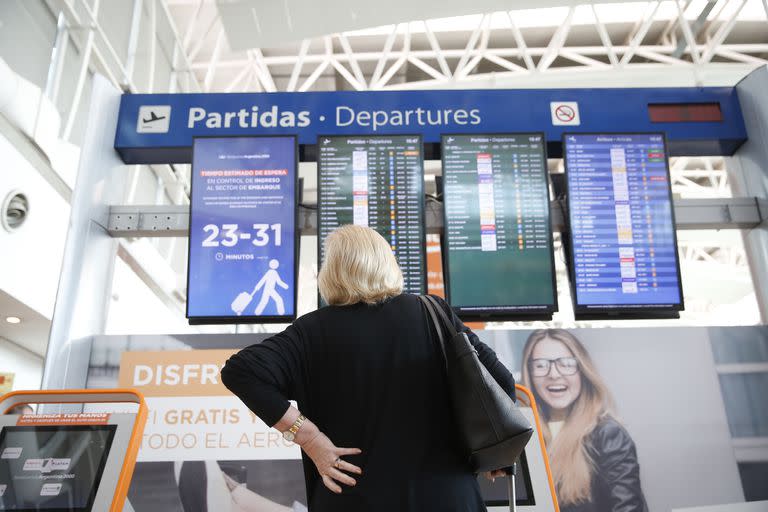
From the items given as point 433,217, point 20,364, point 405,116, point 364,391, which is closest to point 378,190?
point 433,217

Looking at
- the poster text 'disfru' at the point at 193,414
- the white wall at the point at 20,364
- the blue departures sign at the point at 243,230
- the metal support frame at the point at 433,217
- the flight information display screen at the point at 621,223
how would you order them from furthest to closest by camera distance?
the white wall at the point at 20,364, the metal support frame at the point at 433,217, the flight information display screen at the point at 621,223, the blue departures sign at the point at 243,230, the poster text 'disfru' at the point at 193,414

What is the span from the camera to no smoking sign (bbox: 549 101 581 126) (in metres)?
5.42

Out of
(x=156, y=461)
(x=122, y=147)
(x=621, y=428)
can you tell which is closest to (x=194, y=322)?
(x=156, y=461)

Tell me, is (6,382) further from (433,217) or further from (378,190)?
(433,217)

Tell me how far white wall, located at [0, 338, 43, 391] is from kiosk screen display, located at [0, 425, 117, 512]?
841 centimetres

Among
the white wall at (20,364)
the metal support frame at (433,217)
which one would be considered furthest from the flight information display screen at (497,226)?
the white wall at (20,364)

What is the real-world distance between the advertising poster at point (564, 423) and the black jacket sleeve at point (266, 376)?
7.38 ft

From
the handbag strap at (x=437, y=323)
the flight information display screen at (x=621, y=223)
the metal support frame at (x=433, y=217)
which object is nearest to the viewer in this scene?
the handbag strap at (x=437, y=323)

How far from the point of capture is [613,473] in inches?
161

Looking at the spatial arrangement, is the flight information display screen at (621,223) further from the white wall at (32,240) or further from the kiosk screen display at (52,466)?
the white wall at (32,240)

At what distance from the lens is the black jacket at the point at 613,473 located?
399 cm

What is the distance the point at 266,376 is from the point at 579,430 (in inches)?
113

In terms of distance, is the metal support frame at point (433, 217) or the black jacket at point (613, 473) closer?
the black jacket at point (613, 473)

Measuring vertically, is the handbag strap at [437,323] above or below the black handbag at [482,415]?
above
